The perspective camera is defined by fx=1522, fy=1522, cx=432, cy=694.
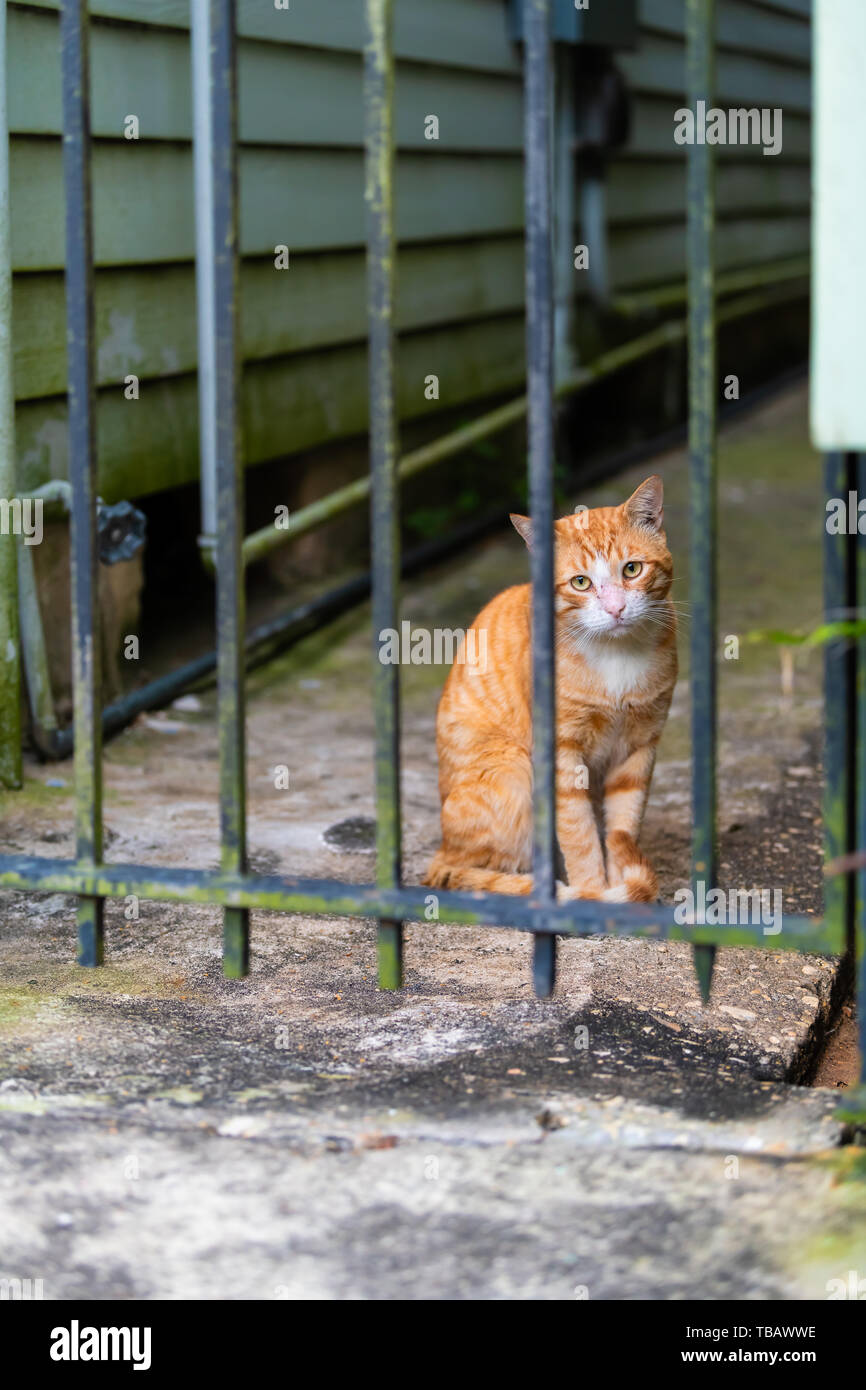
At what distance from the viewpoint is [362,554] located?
6.68 metres

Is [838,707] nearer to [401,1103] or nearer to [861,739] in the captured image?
[861,739]

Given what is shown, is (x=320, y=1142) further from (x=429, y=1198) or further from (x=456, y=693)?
(x=456, y=693)

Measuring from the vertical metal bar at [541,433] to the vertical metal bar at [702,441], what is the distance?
19 centimetres

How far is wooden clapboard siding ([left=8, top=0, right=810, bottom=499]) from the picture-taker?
169 inches

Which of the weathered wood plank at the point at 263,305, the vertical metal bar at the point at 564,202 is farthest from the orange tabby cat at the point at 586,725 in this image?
the vertical metal bar at the point at 564,202

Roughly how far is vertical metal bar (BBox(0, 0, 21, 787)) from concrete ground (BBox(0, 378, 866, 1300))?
16cm

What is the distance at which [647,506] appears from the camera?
3566mm

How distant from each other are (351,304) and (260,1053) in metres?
4.34

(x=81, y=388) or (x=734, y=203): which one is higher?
(x=734, y=203)

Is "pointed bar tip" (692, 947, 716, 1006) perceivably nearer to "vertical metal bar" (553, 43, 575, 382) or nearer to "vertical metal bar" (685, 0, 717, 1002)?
"vertical metal bar" (685, 0, 717, 1002)

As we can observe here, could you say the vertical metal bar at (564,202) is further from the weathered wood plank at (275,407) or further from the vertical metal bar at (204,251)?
the vertical metal bar at (204,251)

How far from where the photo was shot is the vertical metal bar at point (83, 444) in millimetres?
2107

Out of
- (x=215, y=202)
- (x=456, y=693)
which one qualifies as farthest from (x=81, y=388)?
(x=456, y=693)

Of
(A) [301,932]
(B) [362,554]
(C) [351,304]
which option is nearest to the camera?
(A) [301,932]
